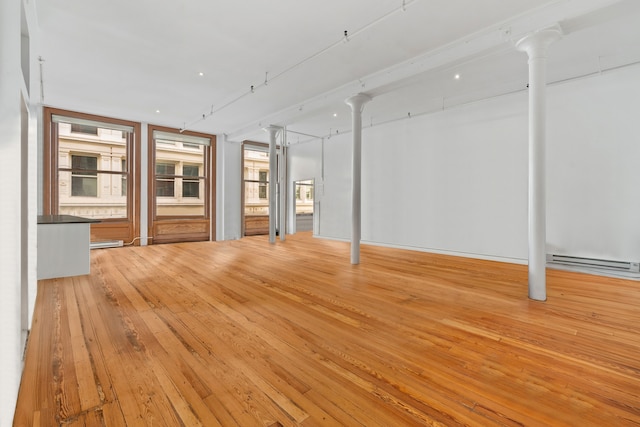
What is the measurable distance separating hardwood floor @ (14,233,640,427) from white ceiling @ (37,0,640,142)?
352 cm

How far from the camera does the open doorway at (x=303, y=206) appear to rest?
1249cm

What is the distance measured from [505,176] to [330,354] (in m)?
5.86

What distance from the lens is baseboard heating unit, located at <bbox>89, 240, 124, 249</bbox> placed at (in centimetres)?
836

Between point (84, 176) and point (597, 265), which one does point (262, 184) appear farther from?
point (597, 265)

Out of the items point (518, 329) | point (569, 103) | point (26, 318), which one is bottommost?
point (518, 329)

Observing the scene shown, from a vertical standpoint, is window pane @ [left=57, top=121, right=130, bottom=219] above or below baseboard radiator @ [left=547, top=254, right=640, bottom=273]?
above

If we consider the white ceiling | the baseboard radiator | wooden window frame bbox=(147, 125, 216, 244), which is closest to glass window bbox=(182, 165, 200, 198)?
wooden window frame bbox=(147, 125, 216, 244)

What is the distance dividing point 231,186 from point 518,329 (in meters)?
9.58

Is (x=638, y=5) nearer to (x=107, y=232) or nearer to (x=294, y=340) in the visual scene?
(x=294, y=340)

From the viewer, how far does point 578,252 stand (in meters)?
5.55

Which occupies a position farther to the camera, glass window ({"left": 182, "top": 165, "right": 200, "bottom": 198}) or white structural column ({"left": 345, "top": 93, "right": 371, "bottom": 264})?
glass window ({"left": 182, "top": 165, "right": 200, "bottom": 198})

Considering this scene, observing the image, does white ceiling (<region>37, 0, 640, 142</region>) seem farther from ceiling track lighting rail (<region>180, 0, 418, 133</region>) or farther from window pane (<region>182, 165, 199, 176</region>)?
window pane (<region>182, 165, 199, 176</region>)

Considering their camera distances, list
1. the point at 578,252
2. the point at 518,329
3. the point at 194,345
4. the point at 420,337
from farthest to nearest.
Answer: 1. the point at 578,252
2. the point at 518,329
3. the point at 420,337
4. the point at 194,345

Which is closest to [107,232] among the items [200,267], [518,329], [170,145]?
[170,145]
